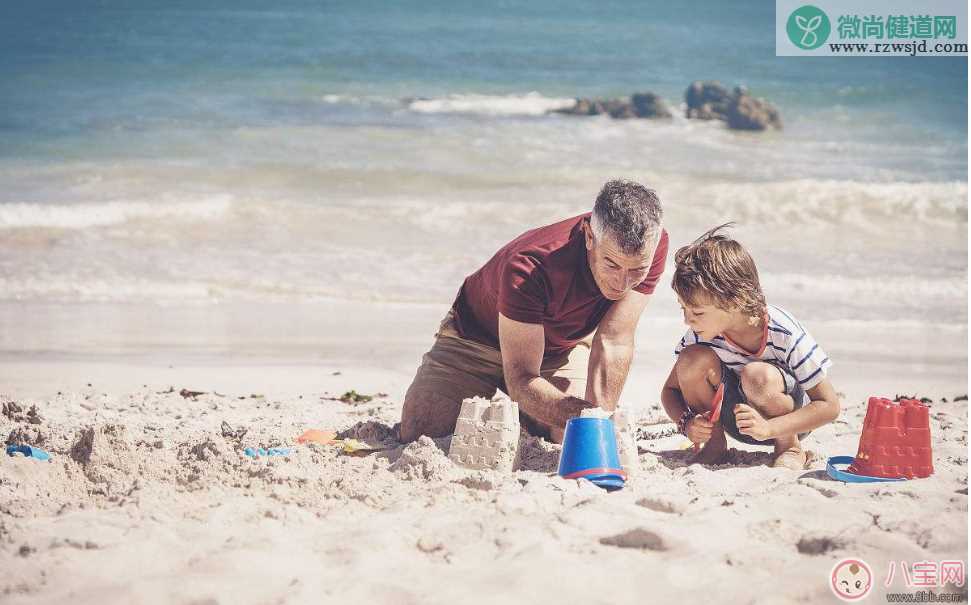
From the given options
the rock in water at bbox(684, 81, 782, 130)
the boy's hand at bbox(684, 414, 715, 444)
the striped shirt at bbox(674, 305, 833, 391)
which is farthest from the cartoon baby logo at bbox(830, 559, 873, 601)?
the rock in water at bbox(684, 81, 782, 130)

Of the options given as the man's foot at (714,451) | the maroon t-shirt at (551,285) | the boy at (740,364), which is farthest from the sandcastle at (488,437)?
the man's foot at (714,451)

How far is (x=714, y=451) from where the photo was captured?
3803 millimetres

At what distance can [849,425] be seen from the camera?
15.0 feet

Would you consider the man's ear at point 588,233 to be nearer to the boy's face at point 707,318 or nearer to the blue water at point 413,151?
the boy's face at point 707,318

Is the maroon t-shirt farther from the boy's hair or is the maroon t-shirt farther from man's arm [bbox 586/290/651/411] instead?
the boy's hair

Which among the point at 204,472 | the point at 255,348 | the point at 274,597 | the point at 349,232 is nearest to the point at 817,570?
the point at 274,597

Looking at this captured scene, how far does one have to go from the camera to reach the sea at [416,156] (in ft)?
27.1

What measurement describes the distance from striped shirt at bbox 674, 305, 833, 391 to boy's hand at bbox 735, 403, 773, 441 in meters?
0.25

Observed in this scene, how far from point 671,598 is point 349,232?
8.25 m

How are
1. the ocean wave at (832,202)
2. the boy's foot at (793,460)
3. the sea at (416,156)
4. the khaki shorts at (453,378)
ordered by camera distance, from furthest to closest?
the ocean wave at (832,202) < the sea at (416,156) < the khaki shorts at (453,378) < the boy's foot at (793,460)

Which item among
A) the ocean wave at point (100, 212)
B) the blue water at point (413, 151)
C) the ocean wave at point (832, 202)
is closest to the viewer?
the blue water at point (413, 151)

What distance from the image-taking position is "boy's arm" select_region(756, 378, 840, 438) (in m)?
3.52

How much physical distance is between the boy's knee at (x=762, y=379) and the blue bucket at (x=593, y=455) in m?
0.62

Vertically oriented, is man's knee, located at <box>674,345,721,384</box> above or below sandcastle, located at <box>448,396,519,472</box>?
above
